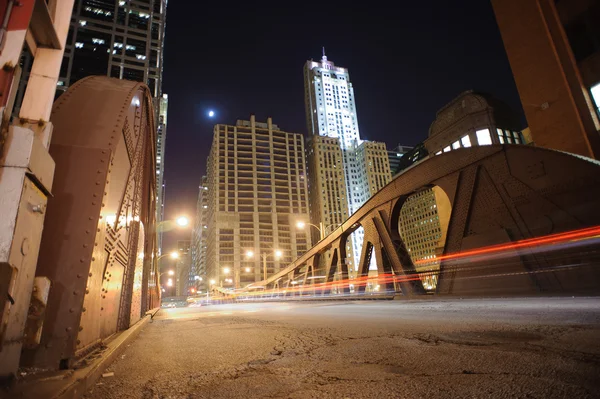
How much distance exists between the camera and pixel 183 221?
1542cm

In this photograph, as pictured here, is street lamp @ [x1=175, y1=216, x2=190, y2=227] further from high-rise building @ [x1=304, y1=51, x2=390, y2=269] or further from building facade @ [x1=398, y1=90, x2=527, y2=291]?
high-rise building @ [x1=304, y1=51, x2=390, y2=269]

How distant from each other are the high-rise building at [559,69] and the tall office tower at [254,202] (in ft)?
294

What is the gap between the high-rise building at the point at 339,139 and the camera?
117 metres

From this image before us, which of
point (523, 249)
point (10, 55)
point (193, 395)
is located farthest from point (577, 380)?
point (523, 249)

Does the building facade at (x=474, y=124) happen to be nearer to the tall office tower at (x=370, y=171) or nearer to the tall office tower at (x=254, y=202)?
the tall office tower at (x=254, y=202)

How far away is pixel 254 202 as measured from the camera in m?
110

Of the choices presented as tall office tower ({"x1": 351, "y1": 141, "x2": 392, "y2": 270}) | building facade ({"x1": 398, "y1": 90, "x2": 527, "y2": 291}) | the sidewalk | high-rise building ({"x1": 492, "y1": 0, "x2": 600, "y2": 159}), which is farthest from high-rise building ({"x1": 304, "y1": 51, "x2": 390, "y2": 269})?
the sidewalk

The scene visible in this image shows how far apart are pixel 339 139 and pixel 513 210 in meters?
125

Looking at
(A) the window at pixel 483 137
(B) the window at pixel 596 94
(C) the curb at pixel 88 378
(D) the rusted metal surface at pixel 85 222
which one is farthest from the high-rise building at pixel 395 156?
(C) the curb at pixel 88 378

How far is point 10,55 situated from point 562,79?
20.7 m

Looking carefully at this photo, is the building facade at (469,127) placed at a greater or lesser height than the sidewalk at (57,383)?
greater

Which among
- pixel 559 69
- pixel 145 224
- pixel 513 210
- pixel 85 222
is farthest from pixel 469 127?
pixel 85 222

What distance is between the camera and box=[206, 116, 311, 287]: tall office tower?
102125 millimetres

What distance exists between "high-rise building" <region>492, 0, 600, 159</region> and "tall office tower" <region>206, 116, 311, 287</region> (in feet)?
294
